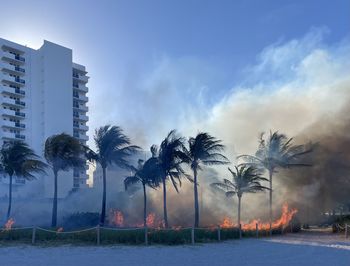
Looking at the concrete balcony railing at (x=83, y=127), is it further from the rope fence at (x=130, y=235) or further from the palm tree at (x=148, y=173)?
the rope fence at (x=130, y=235)

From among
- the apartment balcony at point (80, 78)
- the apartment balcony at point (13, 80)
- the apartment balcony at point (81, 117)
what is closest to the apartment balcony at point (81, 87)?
the apartment balcony at point (80, 78)

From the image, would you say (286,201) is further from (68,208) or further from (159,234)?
(68,208)

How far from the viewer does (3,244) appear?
2309cm

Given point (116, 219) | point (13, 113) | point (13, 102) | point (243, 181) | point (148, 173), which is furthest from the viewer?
point (13, 102)

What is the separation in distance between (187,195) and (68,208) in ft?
63.2

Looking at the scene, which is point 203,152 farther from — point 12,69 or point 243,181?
point 12,69

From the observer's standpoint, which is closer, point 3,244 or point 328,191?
point 3,244

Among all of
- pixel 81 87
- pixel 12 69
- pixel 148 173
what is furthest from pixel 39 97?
pixel 148 173

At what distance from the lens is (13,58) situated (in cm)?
8175

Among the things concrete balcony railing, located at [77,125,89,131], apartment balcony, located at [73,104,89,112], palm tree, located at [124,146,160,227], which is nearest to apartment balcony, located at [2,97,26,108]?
apartment balcony, located at [73,104,89,112]

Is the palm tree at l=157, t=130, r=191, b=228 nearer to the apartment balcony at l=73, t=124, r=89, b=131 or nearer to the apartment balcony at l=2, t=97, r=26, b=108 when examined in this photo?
the apartment balcony at l=2, t=97, r=26, b=108

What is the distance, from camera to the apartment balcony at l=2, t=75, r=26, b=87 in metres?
81.1

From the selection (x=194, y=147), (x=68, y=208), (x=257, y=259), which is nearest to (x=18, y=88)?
(x=68, y=208)

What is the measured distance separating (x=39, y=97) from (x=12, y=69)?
24.3 feet
